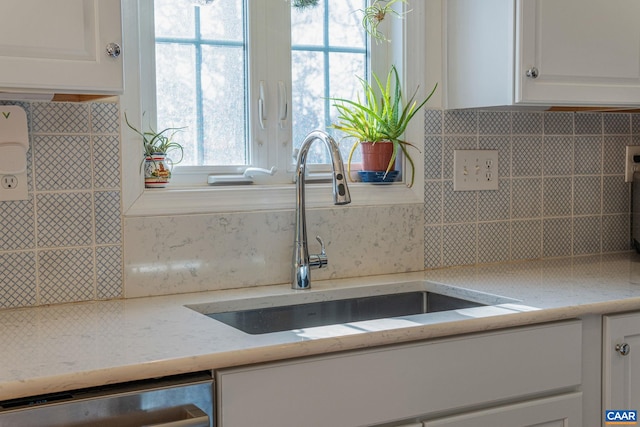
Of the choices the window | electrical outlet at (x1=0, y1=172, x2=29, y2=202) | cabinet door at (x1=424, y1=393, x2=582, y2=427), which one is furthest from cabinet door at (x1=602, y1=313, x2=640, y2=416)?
electrical outlet at (x1=0, y1=172, x2=29, y2=202)

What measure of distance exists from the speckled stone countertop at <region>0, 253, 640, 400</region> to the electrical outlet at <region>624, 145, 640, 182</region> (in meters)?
0.49

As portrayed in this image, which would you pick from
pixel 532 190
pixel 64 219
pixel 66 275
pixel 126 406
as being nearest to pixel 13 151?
pixel 64 219

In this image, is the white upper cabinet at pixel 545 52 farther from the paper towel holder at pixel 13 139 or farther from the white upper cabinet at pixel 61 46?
the paper towel holder at pixel 13 139

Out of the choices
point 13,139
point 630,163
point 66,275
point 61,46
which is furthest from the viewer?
point 630,163

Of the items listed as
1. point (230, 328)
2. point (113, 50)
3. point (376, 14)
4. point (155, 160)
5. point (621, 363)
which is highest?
point (376, 14)

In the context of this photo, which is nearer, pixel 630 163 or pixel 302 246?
pixel 302 246

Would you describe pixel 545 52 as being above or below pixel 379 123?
above

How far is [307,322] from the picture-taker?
82.3 inches

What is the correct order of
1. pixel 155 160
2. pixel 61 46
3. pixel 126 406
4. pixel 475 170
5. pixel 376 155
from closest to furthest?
pixel 126 406, pixel 61 46, pixel 155 160, pixel 376 155, pixel 475 170

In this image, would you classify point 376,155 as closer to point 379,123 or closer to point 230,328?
point 379,123

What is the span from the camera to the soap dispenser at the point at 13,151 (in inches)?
70.7

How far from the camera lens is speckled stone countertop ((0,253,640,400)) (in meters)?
1.39

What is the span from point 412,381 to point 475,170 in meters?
0.98

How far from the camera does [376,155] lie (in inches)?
91.9
